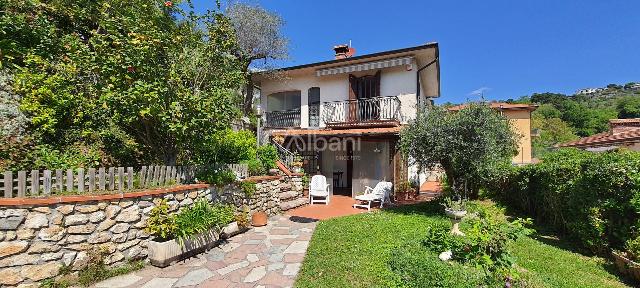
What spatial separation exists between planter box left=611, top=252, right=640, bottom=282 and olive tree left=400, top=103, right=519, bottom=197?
164 inches

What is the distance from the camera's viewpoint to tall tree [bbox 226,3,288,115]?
1562 cm

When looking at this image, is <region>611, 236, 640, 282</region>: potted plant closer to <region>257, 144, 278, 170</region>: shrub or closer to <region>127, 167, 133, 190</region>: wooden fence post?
<region>127, 167, 133, 190</region>: wooden fence post

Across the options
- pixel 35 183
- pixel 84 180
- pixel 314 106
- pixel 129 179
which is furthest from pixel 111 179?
pixel 314 106

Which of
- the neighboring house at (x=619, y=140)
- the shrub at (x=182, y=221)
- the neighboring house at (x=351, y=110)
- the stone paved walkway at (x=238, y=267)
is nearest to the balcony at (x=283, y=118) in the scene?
the neighboring house at (x=351, y=110)

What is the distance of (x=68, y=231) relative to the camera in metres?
5.08

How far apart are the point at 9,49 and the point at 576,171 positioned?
598 inches

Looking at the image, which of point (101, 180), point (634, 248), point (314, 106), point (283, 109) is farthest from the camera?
point (283, 109)

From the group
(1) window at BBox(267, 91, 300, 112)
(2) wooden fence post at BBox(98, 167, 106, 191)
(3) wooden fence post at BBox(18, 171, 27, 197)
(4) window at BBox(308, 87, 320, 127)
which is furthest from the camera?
(1) window at BBox(267, 91, 300, 112)

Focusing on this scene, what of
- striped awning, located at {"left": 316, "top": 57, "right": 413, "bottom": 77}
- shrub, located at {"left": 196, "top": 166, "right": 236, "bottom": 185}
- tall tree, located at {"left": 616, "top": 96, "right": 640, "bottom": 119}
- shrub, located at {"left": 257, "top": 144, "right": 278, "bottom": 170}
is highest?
tall tree, located at {"left": 616, "top": 96, "right": 640, "bottom": 119}

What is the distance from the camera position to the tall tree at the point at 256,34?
15617 millimetres

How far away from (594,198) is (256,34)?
1515 cm

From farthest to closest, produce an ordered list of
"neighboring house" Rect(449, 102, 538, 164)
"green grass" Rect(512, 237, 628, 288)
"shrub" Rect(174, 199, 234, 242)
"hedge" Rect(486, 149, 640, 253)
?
"neighboring house" Rect(449, 102, 538, 164) < "shrub" Rect(174, 199, 234, 242) < "hedge" Rect(486, 149, 640, 253) < "green grass" Rect(512, 237, 628, 288)

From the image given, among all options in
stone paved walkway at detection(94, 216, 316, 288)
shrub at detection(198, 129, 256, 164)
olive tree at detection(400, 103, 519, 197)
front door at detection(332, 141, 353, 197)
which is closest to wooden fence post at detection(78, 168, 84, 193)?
stone paved walkway at detection(94, 216, 316, 288)

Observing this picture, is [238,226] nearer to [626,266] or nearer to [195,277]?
[195,277]
